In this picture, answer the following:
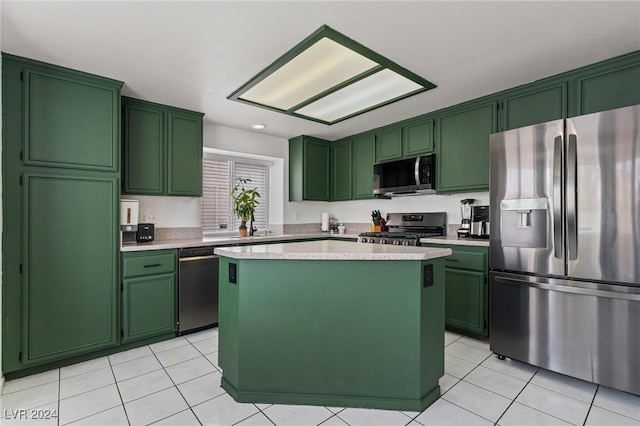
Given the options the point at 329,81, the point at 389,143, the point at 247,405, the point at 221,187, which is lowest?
the point at 247,405

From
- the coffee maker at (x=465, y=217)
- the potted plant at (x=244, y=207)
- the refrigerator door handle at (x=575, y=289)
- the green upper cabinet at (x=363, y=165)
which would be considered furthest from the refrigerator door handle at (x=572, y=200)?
the potted plant at (x=244, y=207)

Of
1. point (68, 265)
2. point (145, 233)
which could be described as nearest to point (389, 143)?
point (145, 233)

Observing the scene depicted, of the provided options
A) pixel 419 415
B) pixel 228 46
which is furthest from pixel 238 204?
pixel 419 415

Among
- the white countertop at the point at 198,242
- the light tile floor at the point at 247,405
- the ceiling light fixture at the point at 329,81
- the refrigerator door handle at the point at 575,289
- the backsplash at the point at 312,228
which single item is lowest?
the light tile floor at the point at 247,405

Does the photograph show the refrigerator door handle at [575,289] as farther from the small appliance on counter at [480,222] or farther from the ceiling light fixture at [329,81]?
the ceiling light fixture at [329,81]

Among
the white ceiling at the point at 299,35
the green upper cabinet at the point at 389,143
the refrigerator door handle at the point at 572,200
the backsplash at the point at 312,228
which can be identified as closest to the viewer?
the white ceiling at the point at 299,35

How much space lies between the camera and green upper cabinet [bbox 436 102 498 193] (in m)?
3.23

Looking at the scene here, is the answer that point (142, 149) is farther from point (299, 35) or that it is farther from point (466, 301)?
point (466, 301)

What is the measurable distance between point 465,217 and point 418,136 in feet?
3.61

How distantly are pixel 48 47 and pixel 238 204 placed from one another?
7.57 ft

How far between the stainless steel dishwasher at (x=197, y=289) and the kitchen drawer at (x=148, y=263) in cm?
10

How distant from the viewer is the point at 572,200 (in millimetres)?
2246

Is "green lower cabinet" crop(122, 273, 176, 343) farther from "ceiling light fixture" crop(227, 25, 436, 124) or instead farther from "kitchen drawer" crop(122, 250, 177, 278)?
"ceiling light fixture" crop(227, 25, 436, 124)

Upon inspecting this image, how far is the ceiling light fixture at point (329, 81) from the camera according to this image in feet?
7.57
